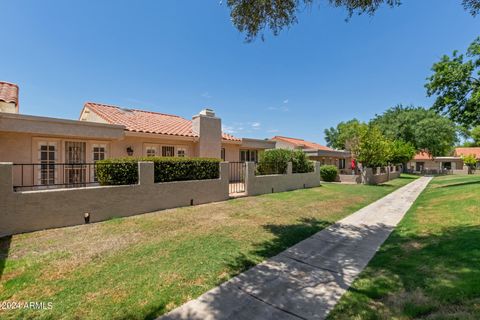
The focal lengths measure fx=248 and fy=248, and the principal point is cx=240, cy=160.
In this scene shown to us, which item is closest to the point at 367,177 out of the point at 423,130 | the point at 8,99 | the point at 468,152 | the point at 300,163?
the point at 300,163

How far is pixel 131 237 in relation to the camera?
21.3 feet

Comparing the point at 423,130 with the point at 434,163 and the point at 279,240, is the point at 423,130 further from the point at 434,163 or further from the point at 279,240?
the point at 279,240

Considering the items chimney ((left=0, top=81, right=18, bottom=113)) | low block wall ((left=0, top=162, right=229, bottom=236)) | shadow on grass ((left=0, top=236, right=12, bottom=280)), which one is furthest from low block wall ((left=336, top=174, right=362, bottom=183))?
chimney ((left=0, top=81, right=18, bottom=113))

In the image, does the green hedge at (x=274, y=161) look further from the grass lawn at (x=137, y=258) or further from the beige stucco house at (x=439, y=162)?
the beige stucco house at (x=439, y=162)

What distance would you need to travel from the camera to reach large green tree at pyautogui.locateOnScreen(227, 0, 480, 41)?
677cm

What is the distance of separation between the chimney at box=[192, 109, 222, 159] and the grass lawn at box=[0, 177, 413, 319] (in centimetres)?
738

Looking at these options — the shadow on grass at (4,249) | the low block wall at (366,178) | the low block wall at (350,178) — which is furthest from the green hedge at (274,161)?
the shadow on grass at (4,249)

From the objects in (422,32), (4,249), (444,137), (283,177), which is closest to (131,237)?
(4,249)

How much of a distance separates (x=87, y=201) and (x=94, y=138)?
536cm

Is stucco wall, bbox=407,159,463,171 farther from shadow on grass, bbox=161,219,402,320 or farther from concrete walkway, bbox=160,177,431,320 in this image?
shadow on grass, bbox=161,219,402,320

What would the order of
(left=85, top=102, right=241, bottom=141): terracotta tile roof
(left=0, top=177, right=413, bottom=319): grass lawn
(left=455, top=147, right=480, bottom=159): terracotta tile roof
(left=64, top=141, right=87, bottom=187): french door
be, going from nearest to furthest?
(left=0, top=177, right=413, bottom=319): grass lawn, (left=64, top=141, right=87, bottom=187): french door, (left=85, top=102, right=241, bottom=141): terracotta tile roof, (left=455, top=147, right=480, bottom=159): terracotta tile roof

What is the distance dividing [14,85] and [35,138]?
13.8ft

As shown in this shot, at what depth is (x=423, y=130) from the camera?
43719 mm

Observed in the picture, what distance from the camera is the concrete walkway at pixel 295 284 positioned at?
342cm
